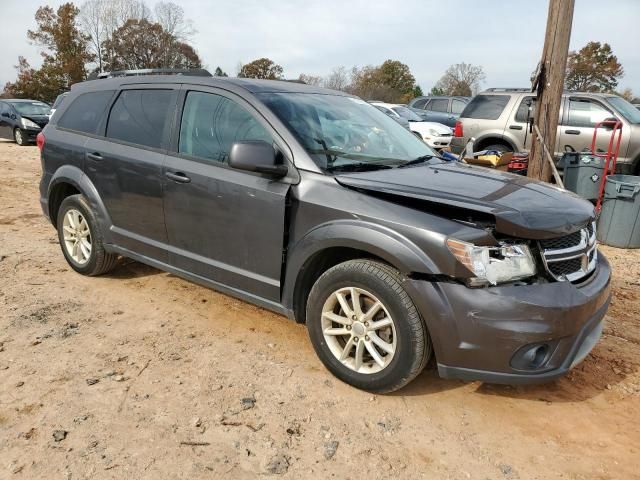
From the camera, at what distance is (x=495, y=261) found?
2.58 m

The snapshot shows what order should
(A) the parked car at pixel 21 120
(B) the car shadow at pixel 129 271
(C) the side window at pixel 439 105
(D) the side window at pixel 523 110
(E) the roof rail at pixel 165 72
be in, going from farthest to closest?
(A) the parked car at pixel 21 120 → (C) the side window at pixel 439 105 → (D) the side window at pixel 523 110 → (B) the car shadow at pixel 129 271 → (E) the roof rail at pixel 165 72

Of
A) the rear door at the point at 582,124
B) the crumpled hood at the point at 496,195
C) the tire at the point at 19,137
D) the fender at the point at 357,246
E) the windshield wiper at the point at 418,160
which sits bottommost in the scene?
the tire at the point at 19,137

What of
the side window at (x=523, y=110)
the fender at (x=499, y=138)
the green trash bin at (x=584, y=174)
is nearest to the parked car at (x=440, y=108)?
the fender at (x=499, y=138)

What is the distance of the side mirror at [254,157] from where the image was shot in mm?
3033

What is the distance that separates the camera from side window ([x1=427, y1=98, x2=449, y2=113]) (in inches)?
672

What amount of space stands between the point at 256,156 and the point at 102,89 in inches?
90.1

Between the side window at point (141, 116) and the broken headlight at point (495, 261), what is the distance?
2452mm

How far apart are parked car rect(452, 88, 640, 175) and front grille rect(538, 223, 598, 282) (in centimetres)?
554

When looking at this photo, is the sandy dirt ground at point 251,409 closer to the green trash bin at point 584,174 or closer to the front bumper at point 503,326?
the front bumper at point 503,326

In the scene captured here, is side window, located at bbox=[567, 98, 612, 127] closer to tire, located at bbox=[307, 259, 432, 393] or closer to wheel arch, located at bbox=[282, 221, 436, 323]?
wheel arch, located at bbox=[282, 221, 436, 323]

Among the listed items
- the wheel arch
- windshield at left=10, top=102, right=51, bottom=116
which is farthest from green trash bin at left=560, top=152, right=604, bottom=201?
windshield at left=10, top=102, right=51, bottom=116

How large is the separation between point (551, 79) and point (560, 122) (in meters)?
2.80

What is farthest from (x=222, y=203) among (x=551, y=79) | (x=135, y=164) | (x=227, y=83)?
(x=551, y=79)

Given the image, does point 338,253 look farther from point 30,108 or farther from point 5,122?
point 5,122
